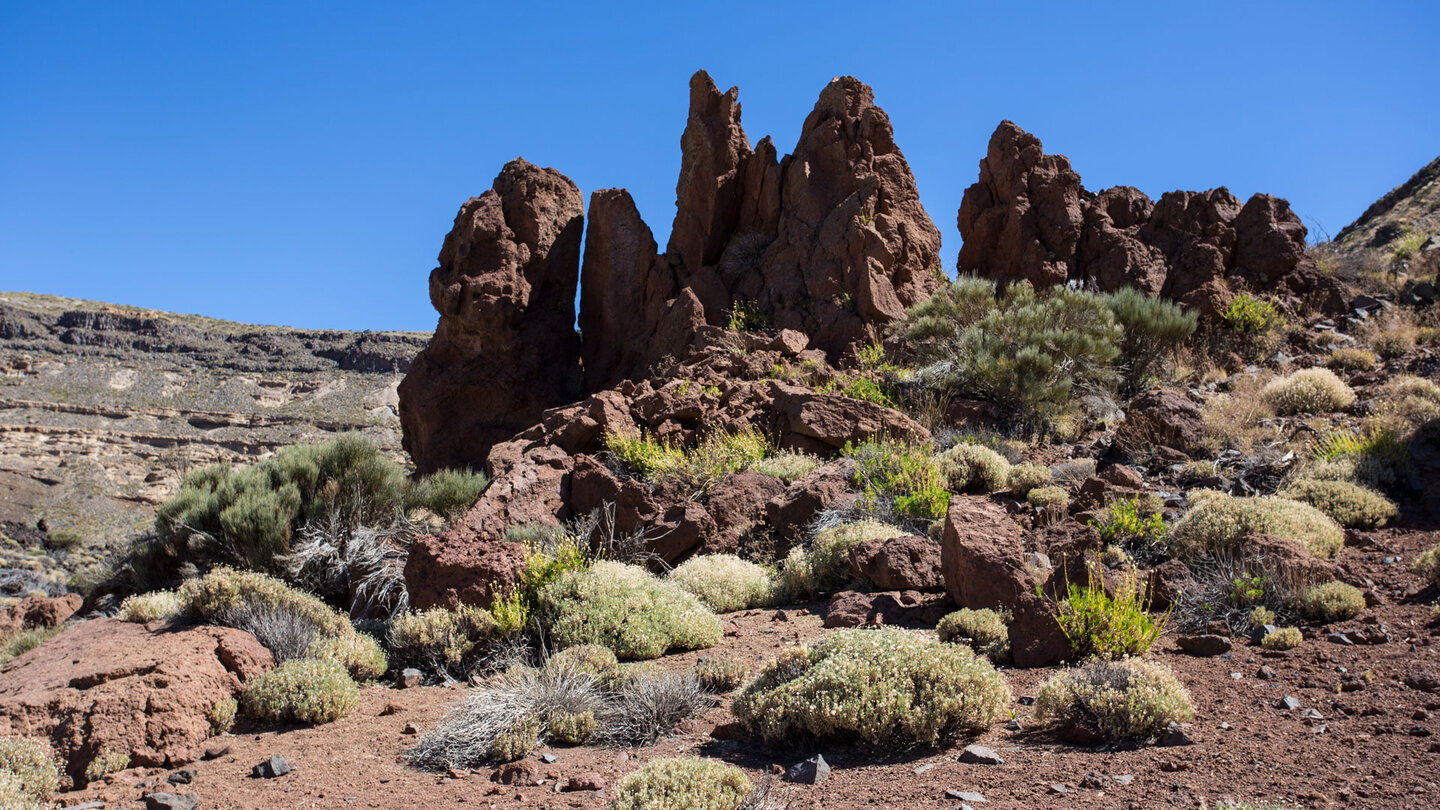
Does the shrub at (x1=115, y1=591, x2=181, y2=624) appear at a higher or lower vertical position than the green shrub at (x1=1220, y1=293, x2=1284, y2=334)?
lower

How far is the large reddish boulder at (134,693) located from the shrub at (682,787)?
10.4ft

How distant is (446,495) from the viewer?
11672 millimetres

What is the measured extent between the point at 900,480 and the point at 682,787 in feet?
18.8

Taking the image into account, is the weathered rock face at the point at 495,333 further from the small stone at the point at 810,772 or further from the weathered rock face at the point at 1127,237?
the small stone at the point at 810,772

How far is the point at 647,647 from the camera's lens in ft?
21.8

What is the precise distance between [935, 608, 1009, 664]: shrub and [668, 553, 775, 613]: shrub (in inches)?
87.6

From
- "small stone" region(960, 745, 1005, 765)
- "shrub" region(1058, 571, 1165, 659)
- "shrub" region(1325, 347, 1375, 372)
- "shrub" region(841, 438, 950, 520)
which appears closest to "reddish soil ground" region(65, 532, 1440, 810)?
"small stone" region(960, 745, 1005, 765)

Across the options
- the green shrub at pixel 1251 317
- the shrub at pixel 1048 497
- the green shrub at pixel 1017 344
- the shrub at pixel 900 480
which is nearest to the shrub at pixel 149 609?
the shrub at pixel 900 480

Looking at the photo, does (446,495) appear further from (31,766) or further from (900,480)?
(31,766)

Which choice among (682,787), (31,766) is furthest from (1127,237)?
(31,766)

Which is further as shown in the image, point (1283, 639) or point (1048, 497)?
point (1048, 497)

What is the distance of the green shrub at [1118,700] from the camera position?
4.34 meters

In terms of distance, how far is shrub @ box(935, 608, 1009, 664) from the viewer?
230 inches

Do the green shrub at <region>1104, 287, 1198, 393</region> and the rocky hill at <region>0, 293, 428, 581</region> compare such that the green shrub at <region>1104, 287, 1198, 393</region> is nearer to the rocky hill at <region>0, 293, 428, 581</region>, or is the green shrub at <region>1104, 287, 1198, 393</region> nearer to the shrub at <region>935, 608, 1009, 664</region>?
the shrub at <region>935, 608, 1009, 664</region>
